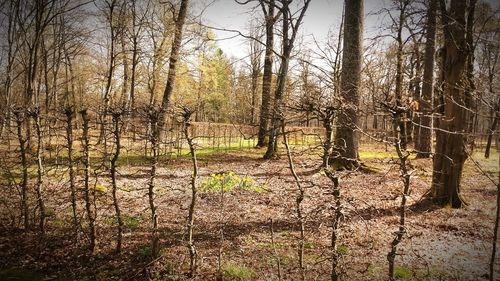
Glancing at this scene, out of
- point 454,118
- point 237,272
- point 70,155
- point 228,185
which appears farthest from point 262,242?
point 454,118

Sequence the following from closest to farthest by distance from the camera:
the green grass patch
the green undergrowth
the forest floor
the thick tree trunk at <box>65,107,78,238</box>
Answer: the green grass patch
the forest floor
the thick tree trunk at <box>65,107,78,238</box>
the green undergrowth

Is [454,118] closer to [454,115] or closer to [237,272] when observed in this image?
[454,115]

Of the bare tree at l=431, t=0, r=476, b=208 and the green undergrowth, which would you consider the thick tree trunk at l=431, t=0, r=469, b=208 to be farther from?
the green undergrowth

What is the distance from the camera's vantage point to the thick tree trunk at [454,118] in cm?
708

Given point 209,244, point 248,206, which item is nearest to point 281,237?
point 209,244

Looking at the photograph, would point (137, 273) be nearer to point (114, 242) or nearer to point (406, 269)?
point (114, 242)

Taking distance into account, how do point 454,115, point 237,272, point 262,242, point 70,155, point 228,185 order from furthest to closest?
point 228,185, point 454,115, point 262,242, point 70,155, point 237,272

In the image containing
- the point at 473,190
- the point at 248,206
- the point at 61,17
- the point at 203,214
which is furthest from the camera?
the point at 61,17

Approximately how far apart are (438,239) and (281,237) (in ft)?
9.50

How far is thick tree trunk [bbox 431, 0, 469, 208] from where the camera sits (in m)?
7.08

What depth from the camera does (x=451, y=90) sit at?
7.29 m

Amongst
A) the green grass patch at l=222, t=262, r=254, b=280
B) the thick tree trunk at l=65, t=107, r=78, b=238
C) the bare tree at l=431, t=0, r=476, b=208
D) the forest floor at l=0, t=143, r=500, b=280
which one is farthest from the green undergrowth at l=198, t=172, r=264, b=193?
the bare tree at l=431, t=0, r=476, b=208

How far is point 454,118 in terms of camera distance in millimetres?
7160

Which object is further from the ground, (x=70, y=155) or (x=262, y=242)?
(x=70, y=155)
